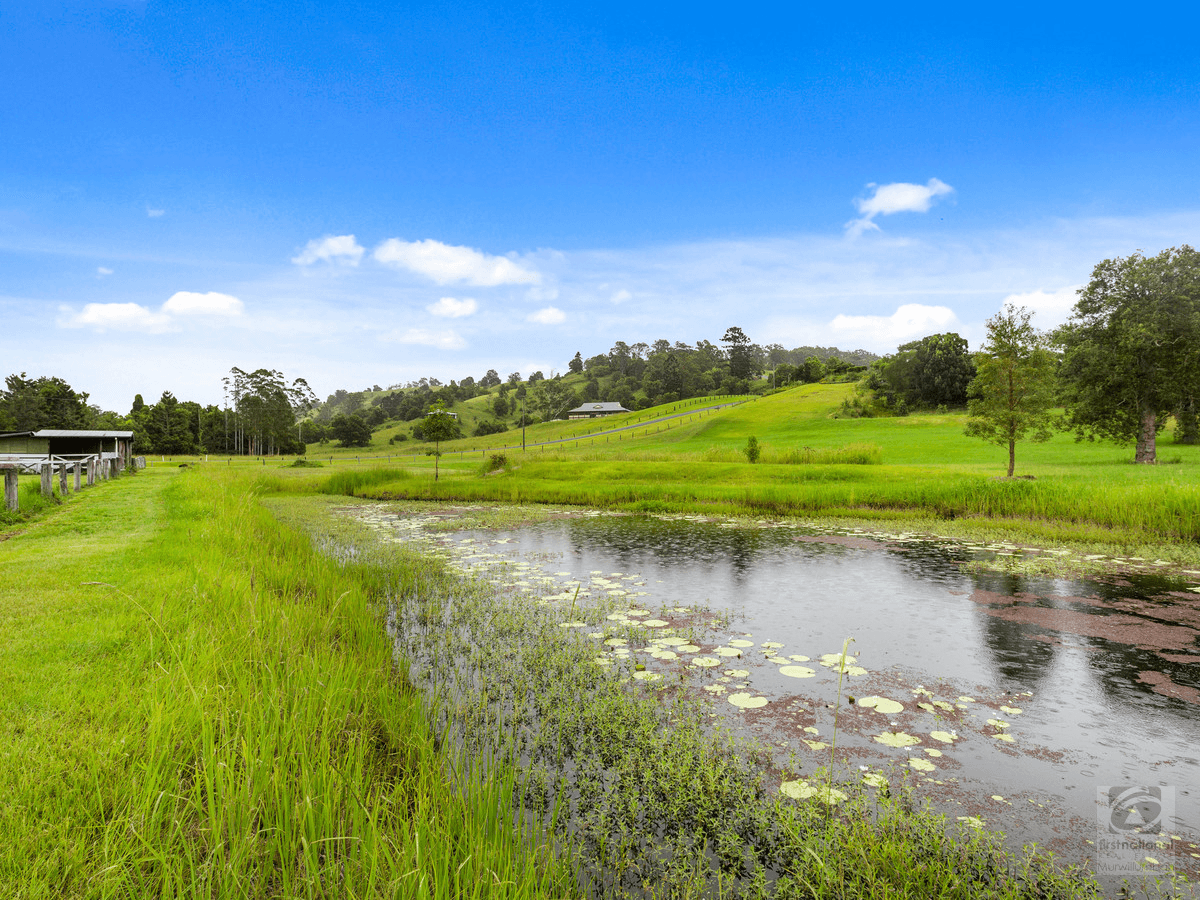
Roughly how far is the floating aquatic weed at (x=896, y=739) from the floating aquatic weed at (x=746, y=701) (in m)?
1.09

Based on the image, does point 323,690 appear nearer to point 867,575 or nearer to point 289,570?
point 289,570

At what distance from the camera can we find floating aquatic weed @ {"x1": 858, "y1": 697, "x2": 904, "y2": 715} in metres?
5.71

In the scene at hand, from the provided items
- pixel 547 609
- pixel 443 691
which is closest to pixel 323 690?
pixel 443 691

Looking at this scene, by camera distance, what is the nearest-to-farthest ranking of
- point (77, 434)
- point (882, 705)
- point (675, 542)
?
point (882, 705), point (675, 542), point (77, 434)

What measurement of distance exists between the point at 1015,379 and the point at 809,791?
78.8 feet

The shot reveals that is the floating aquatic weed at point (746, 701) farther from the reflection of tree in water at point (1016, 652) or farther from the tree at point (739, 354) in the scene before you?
the tree at point (739, 354)

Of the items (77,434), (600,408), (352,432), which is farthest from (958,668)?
(600,408)

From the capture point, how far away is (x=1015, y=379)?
73.1 ft

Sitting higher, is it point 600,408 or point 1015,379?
point 600,408

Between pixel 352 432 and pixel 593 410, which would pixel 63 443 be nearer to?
pixel 352 432

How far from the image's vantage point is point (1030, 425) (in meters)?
21.8

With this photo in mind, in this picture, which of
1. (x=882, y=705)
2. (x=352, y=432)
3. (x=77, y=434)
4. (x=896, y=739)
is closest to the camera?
(x=896, y=739)

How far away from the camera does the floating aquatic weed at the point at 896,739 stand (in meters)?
5.10

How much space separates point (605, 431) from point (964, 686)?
249 feet
